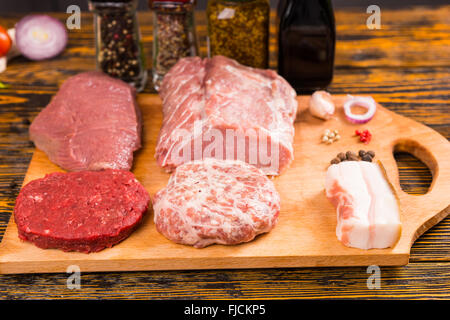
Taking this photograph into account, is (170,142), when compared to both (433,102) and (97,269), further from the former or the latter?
(433,102)

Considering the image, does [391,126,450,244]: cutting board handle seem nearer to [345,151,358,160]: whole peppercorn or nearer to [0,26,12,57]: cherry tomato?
[345,151,358,160]: whole peppercorn

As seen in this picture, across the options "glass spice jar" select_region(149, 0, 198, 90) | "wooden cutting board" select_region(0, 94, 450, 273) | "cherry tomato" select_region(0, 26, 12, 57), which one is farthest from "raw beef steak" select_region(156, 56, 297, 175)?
A: "cherry tomato" select_region(0, 26, 12, 57)

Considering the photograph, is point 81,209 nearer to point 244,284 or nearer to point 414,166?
point 244,284

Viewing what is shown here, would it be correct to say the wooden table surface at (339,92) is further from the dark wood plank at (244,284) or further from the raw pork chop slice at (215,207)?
the raw pork chop slice at (215,207)

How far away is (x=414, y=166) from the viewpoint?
344 cm

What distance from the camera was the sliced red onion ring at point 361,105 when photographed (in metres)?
3.61

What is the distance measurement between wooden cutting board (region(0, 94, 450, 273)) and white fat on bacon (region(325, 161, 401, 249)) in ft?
0.21

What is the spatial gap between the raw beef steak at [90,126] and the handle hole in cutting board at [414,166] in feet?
5.24

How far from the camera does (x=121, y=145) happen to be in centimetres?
328

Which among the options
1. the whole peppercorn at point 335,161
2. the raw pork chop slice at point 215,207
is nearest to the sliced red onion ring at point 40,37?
the raw pork chop slice at point 215,207

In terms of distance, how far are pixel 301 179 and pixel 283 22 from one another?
1167 mm

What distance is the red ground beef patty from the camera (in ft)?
8.81

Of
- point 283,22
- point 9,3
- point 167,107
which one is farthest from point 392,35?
point 9,3

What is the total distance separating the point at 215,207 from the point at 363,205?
716mm
